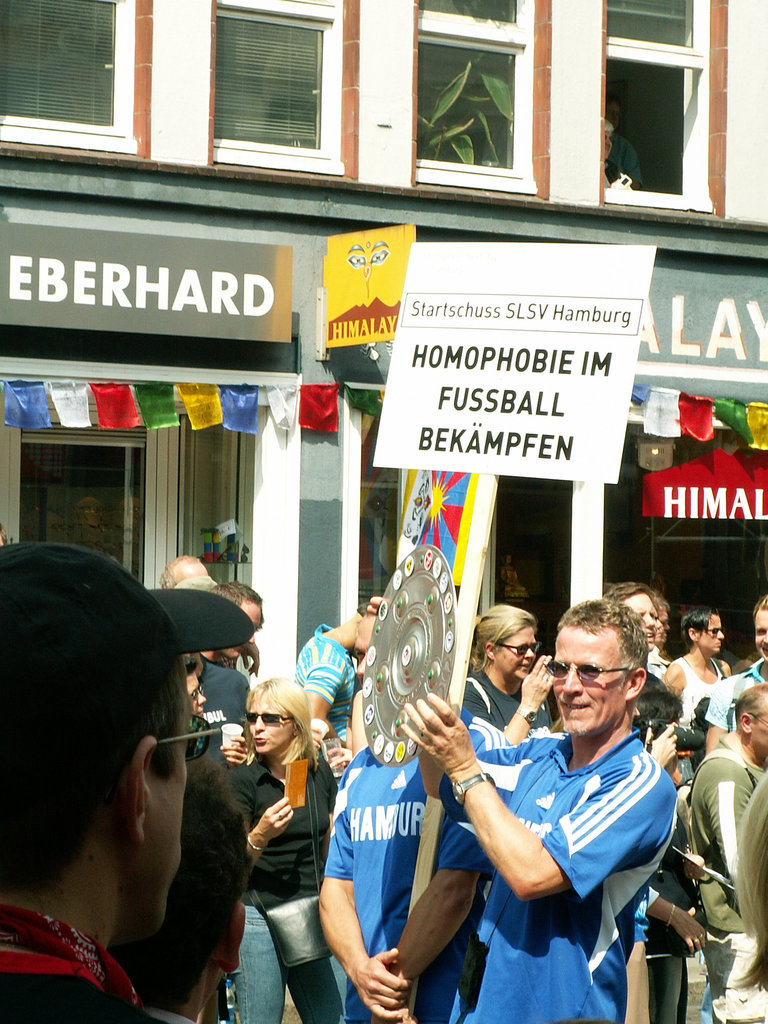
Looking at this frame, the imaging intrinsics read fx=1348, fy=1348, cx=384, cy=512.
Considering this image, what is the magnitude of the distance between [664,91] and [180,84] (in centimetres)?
402

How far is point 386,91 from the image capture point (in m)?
9.70

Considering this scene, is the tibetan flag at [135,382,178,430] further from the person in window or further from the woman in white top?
the person in window

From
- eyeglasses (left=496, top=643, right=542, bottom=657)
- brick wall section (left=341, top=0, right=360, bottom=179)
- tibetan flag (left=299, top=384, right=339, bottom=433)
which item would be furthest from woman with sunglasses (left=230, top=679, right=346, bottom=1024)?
brick wall section (left=341, top=0, right=360, bottom=179)

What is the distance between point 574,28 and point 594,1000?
8574mm

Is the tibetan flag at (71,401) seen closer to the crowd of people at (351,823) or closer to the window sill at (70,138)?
the window sill at (70,138)

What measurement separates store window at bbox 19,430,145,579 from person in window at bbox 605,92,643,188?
4.26 metres

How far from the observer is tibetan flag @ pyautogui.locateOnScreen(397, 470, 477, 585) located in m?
3.97

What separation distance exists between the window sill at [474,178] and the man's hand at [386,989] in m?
7.32

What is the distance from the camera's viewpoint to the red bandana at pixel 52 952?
47.6 inches

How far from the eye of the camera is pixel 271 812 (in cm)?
490

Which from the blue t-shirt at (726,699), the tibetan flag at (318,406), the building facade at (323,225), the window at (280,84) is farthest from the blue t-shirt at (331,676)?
the window at (280,84)

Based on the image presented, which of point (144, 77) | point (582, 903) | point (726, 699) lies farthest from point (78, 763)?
point (144, 77)

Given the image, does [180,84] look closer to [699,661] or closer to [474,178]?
[474,178]

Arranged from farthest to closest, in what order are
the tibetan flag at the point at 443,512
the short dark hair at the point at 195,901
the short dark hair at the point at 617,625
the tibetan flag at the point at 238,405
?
the tibetan flag at the point at 238,405
the tibetan flag at the point at 443,512
the short dark hair at the point at 617,625
the short dark hair at the point at 195,901
